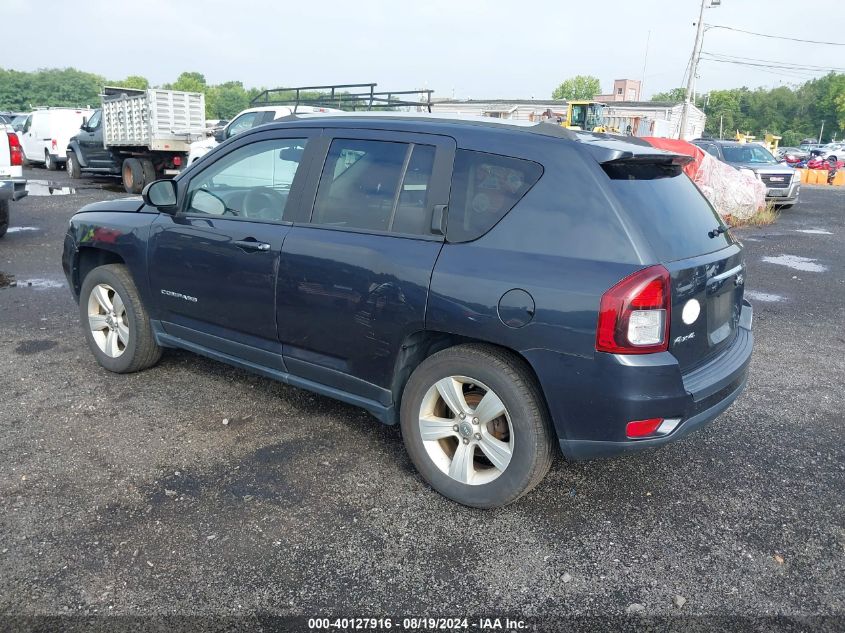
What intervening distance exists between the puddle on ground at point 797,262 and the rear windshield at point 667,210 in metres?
7.18

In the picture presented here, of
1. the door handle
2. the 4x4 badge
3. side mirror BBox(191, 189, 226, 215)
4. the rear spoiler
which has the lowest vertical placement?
the 4x4 badge

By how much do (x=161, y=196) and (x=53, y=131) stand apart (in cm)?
2128

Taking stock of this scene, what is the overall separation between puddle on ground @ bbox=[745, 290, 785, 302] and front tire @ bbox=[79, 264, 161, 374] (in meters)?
6.48

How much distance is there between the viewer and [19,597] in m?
2.57

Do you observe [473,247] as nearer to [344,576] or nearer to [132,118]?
[344,576]

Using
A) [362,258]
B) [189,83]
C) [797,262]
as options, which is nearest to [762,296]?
[797,262]

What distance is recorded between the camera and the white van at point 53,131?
2169cm

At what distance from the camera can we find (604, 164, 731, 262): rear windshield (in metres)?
2.92

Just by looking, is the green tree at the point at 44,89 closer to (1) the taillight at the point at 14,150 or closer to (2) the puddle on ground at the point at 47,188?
(2) the puddle on ground at the point at 47,188

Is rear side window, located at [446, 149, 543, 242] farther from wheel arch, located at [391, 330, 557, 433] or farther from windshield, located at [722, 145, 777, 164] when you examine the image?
windshield, located at [722, 145, 777, 164]

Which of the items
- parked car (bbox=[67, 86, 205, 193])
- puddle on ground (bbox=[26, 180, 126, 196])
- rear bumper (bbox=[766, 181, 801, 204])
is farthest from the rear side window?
rear bumper (bbox=[766, 181, 801, 204])

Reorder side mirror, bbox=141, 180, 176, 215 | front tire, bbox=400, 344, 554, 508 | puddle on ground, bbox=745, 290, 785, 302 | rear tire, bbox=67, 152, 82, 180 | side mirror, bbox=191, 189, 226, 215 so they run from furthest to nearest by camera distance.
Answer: rear tire, bbox=67, 152, 82, 180 → puddle on ground, bbox=745, 290, 785, 302 → side mirror, bbox=141, 180, 176, 215 → side mirror, bbox=191, 189, 226, 215 → front tire, bbox=400, 344, 554, 508

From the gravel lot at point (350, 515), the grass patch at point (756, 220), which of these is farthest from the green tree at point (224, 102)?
the gravel lot at point (350, 515)

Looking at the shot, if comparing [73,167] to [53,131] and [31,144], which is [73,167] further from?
[31,144]
